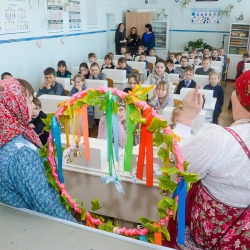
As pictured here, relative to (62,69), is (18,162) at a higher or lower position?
higher

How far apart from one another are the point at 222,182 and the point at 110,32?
372 inches

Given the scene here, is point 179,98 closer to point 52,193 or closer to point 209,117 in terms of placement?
point 209,117

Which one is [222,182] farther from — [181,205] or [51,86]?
[51,86]

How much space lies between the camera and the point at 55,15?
6.62m

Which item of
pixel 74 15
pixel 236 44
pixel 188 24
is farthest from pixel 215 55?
pixel 74 15

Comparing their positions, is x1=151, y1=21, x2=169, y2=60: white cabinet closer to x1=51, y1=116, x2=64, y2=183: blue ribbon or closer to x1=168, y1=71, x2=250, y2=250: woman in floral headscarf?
x1=168, y1=71, x2=250, y2=250: woman in floral headscarf

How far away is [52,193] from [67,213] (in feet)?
0.42

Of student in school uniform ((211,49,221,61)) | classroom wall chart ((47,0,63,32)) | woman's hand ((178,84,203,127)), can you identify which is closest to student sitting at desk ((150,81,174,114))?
woman's hand ((178,84,203,127))

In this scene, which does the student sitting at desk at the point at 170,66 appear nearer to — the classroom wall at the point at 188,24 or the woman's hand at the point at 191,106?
the classroom wall at the point at 188,24

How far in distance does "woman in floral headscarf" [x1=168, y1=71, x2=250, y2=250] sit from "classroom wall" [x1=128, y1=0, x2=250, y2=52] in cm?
982

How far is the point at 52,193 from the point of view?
4.18 feet

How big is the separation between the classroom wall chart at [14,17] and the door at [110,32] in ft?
14.3

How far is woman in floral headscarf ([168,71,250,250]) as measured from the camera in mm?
1067

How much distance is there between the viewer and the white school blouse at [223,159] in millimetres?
1062
